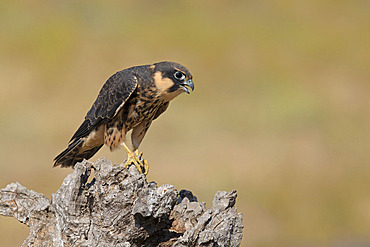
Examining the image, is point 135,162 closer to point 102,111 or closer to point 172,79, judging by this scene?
point 102,111

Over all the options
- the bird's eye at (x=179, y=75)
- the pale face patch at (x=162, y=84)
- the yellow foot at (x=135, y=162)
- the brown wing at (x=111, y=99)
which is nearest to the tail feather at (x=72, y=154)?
the brown wing at (x=111, y=99)

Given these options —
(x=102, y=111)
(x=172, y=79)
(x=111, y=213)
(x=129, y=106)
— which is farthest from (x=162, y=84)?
(x=111, y=213)

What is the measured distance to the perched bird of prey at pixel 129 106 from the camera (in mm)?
6246

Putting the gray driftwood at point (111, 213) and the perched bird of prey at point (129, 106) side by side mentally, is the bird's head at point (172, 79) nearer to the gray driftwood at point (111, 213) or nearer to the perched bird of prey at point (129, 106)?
the perched bird of prey at point (129, 106)

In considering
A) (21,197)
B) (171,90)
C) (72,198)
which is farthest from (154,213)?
(171,90)

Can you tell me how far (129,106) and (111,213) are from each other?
1.98 metres

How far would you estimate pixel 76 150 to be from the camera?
6734 millimetres

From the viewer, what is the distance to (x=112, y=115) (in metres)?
6.39

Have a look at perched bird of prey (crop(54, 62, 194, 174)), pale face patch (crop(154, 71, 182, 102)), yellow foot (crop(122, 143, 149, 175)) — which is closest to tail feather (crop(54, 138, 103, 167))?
perched bird of prey (crop(54, 62, 194, 174))

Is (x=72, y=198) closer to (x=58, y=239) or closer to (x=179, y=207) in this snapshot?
(x=58, y=239)

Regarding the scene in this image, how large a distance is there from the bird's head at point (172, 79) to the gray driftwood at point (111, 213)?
5.17 ft

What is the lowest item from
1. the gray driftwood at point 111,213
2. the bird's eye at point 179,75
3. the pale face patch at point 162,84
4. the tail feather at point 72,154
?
the gray driftwood at point 111,213

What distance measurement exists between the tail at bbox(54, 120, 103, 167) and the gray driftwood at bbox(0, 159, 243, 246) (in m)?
1.57

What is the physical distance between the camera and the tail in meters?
6.62
